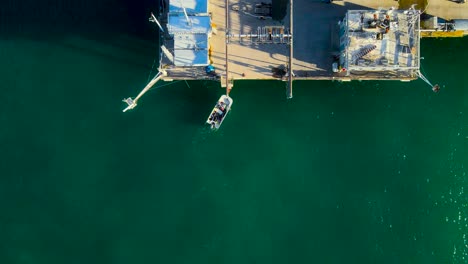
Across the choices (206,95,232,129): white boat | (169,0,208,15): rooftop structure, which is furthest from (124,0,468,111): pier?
(206,95,232,129): white boat

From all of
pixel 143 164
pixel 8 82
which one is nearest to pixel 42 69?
pixel 8 82

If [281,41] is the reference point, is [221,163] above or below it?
below

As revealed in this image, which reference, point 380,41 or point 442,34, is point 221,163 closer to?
point 380,41

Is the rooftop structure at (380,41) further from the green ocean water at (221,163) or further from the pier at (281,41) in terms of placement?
the green ocean water at (221,163)

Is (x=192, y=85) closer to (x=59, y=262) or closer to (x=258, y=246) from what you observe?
(x=258, y=246)

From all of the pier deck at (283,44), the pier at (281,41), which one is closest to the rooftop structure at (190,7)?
the pier at (281,41)

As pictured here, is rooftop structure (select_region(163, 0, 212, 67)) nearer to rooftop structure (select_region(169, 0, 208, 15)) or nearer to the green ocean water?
rooftop structure (select_region(169, 0, 208, 15))

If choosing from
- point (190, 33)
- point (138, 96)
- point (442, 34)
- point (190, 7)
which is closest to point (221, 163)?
point (138, 96)
